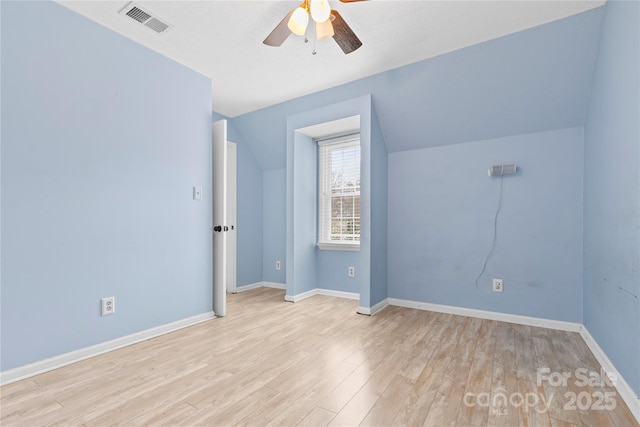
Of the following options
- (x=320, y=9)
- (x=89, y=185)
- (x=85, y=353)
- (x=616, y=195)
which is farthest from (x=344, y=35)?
(x=85, y=353)

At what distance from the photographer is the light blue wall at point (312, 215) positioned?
3449 millimetres

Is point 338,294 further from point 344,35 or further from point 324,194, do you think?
point 344,35

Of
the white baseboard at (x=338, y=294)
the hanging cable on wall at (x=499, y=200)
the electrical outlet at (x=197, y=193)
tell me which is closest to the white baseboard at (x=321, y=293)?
the white baseboard at (x=338, y=294)

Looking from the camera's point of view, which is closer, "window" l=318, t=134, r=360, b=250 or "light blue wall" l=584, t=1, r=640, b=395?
"light blue wall" l=584, t=1, r=640, b=395

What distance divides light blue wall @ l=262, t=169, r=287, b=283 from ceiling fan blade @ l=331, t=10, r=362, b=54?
2620 millimetres

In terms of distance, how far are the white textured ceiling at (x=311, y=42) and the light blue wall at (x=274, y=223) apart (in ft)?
5.71

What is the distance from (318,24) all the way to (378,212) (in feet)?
7.02

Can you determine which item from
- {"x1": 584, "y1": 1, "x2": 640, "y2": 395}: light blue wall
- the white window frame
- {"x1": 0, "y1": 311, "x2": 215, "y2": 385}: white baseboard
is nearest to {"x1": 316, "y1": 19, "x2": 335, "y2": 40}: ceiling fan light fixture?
{"x1": 584, "y1": 1, "x2": 640, "y2": 395}: light blue wall

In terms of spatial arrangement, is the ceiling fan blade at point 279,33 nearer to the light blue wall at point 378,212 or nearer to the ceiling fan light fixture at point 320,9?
the ceiling fan light fixture at point 320,9

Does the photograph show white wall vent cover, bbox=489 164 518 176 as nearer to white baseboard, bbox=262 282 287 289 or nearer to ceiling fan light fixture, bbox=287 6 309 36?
ceiling fan light fixture, bbox=287 6 309 36

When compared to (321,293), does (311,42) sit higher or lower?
higher

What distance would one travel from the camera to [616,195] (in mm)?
1979

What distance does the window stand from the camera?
421cm

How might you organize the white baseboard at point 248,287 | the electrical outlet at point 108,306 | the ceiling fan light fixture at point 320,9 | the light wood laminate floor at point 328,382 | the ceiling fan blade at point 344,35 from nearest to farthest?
the light wood laminate floor at point 328,382 → the ceiling fan light fixture at point 320,9 → the ceiling fan blade at point 344,35 → the electrical outlet at point 108,306 → the white baseboard at point 248,287
